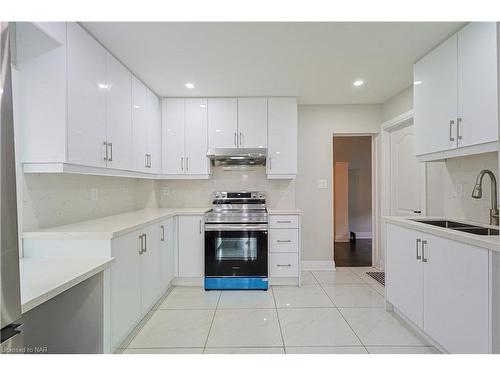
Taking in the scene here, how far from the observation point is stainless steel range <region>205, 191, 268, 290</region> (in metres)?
2.90

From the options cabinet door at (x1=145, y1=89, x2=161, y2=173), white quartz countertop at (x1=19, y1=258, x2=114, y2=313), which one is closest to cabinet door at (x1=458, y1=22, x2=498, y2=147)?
white quartz countertop at (x1=19, y1=258, x2=114, y2=313)

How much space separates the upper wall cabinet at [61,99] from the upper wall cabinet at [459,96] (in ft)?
8.66

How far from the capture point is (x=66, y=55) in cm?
160

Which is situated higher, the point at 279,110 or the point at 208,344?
the point at 279,110

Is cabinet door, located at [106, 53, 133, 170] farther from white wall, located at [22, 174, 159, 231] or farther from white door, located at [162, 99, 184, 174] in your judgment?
white door, located at [162, 99, 184, 174]

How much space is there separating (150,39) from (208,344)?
235 cm

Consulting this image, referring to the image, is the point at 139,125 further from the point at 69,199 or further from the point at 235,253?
the point at 235,253

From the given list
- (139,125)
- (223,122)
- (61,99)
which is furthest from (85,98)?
(223,122)

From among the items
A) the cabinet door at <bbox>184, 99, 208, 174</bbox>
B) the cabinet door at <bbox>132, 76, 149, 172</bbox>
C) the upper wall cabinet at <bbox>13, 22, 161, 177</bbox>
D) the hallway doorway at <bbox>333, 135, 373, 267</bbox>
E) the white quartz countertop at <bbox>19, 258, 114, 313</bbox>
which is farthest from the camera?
the hallway doorway at <bbox>333, 135, 373, 267</bbox>

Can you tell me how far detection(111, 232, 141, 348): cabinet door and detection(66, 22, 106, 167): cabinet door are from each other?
0.64 meters

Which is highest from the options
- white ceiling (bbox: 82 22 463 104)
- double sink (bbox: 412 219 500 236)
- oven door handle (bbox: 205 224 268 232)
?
white ceiling (bbox: 82 22 463 104)
